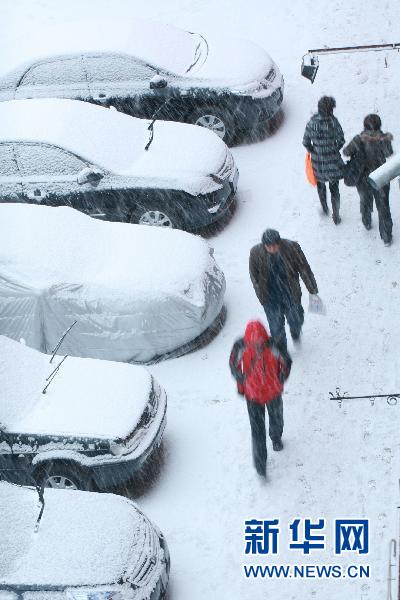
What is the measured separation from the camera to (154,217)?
1240 cm

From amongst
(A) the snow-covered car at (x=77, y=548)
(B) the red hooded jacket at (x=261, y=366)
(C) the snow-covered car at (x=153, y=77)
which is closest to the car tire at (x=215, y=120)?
(C) the snow-covered car at (x=153, y=77)

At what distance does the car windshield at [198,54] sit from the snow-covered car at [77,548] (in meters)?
7.80

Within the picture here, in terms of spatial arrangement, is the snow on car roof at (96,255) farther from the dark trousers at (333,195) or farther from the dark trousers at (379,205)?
the dark trousers at (379,205)

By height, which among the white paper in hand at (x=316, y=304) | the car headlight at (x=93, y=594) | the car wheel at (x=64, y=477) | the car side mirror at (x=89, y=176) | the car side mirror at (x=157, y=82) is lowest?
the car wheel at (x=64, y=477)

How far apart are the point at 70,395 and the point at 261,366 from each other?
185 cm

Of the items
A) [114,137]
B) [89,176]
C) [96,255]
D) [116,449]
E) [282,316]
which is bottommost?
[116,449]

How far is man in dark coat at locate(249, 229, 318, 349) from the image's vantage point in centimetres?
971

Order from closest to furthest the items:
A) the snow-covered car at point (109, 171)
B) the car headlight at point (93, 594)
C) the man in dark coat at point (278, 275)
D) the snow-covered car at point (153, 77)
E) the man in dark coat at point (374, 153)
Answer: the car headlight at point (93, 594) < the man in dark coat at point (278, 275) < the man in dark coat at point (374, 153) < the snow-covered car at point (109, 171) < the snow-covered car at point (153, 77)

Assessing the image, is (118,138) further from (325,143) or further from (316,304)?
(316,304)

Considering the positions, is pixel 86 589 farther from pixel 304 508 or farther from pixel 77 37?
pixel 77 37

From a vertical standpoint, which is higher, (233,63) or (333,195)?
(233,63)

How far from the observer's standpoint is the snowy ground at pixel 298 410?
27.9 feet

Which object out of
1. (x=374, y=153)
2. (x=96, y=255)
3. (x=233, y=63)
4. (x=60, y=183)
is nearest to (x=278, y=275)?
(x=96, y=255)

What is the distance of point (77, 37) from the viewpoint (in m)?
14.7
